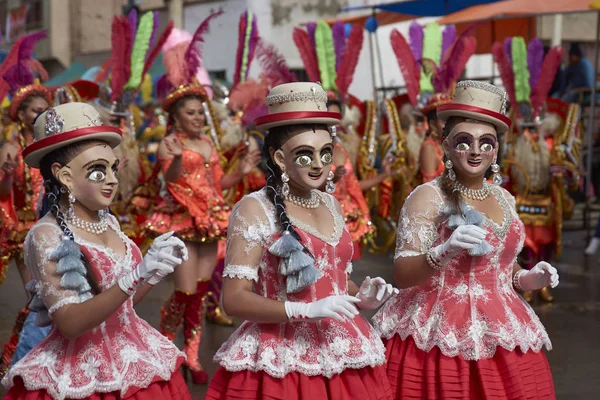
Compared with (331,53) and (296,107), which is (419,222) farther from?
(331,53)

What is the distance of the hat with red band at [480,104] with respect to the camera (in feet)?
12.1

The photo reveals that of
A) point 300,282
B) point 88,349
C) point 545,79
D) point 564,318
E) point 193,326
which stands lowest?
point 564,318

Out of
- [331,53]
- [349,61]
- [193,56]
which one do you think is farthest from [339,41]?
[193,56]

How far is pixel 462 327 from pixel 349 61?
523 centimetres

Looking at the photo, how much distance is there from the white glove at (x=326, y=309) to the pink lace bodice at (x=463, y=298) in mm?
759

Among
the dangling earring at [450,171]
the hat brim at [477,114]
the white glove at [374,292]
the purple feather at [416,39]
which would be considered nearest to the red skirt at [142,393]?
the white glove at [374,292]

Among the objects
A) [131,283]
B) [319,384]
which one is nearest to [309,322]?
[319,384]

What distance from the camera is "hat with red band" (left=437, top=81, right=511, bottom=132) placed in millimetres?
3678

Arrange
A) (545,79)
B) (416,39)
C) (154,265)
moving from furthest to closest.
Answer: (416,39) < (545,79) < (154,265)

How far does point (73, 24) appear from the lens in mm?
24672

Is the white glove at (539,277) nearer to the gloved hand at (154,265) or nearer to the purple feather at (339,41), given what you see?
the gloved hand at (154,265)

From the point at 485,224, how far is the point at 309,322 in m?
0.92

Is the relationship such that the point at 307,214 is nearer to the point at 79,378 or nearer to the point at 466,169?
the point at 466,169

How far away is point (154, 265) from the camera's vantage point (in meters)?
2.86
